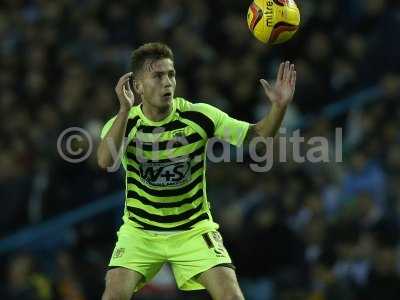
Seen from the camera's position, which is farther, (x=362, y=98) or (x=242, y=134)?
(x=362, y=98)

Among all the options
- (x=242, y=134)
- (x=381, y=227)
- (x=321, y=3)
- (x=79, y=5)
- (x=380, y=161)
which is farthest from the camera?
(x=79, y=5)

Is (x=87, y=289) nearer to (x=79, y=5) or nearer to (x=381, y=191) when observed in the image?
(x=381, y=191)

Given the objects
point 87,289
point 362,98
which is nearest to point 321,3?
point 362,98

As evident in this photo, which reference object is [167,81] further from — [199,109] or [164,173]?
[164,173]

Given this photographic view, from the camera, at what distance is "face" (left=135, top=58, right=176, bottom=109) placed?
7.49m

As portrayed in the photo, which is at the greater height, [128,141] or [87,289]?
[128,141]

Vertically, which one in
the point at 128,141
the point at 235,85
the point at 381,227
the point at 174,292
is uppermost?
the point at 235,85

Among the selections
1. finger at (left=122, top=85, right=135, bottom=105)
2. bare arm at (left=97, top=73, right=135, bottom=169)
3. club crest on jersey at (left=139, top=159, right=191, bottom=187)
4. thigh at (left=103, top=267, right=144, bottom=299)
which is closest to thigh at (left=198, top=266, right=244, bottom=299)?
thigh at (left=103, top=267, right=144, bottom=299)

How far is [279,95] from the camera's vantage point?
7.12 metres

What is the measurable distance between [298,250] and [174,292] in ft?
4.34

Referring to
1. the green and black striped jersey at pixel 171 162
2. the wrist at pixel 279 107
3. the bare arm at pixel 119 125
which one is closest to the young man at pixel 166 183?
the green and black striped jersey at pixel 171 162

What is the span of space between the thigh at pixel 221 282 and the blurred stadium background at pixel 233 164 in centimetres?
283

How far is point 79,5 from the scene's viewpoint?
47.5 feet

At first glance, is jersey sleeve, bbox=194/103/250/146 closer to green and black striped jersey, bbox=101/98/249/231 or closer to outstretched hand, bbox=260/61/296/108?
green and black striped jersey, bbox=101/98/249/231
